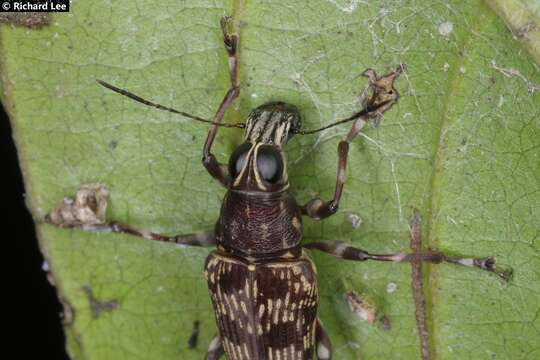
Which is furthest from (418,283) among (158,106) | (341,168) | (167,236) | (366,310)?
(158,106)

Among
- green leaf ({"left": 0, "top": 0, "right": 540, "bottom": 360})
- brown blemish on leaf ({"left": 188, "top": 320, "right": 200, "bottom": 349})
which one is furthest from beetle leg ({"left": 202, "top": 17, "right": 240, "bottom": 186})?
brown blemish on leaf ({"left": 188, "top": 320, "right": 200, "bottom": 349})

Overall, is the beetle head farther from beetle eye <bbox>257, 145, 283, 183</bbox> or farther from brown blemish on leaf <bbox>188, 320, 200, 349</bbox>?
brown blemish on leaf <bbox>188, 320, 200, 349</bbox>

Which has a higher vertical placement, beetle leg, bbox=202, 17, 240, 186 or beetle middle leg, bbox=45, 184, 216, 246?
beetle leg, bbox=202, 17, 240, 186

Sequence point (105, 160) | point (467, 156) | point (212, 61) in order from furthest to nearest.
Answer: point (105, 160)
point (212, 61)
point (467, 156)

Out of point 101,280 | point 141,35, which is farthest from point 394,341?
point 141,35

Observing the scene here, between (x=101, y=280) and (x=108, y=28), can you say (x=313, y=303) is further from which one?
(x=108, y=28)

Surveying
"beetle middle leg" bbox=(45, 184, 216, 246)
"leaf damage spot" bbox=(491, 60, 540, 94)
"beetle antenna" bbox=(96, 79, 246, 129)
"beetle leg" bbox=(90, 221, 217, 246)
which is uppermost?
"leaf damage spot" bbox=(491, 60, 540, 94)
